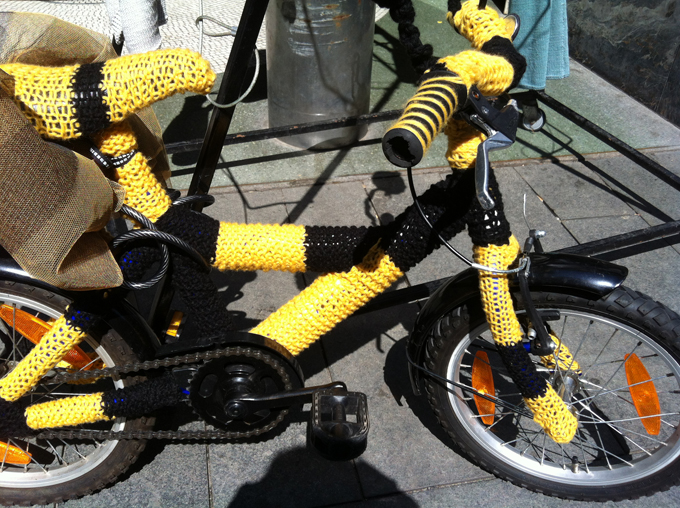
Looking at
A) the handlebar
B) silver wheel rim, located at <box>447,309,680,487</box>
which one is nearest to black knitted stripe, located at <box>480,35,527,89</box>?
the handlebar

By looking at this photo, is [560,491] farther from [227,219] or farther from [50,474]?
[227,219]

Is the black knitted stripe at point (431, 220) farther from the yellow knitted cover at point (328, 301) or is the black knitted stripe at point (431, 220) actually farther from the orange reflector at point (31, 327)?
the orange reflector at point (31, 327)

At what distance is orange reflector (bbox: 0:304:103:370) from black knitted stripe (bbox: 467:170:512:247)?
1.49 metres

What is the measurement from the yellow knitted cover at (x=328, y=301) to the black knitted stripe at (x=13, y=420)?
33.3 inches

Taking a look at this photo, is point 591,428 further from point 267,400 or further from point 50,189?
point 50,189

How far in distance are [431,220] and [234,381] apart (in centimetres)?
90

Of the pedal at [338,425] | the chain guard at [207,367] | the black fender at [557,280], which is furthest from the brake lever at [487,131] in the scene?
the chain guard at [207,367]

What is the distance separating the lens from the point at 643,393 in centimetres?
224

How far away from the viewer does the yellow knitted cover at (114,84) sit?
1.51m

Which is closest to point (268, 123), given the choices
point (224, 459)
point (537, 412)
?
point (224, 459)

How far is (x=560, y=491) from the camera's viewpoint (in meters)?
2.19

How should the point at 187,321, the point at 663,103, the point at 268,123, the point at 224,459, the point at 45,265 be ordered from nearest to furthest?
the point at 45,265, the point at 224,459, the point at 187,321, the point at 268,123, the point at 663,103

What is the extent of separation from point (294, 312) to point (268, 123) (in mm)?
2822

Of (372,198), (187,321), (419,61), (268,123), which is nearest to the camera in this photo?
(419,61)
